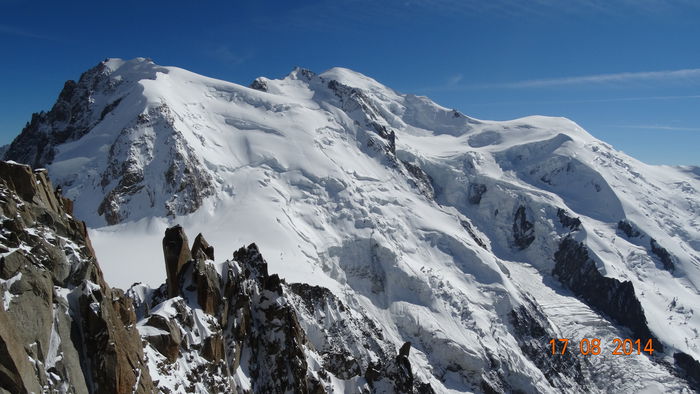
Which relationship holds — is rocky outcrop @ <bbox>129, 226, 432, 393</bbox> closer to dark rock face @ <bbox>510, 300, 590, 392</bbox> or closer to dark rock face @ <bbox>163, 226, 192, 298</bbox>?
dark rock face @ <bbox>163, 226, 192, 298</bbox>

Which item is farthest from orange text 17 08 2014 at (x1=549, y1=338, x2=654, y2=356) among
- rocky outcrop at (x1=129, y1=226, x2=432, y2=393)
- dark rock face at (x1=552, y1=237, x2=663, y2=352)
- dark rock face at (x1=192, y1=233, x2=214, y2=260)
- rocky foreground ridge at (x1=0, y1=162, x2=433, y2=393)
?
dark rock face at (x1=192, y1=233, x2=214, y2=260)

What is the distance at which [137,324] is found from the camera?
34.4 m

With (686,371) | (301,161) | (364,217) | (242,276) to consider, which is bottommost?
(686,371)

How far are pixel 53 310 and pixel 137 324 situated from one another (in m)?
10.3

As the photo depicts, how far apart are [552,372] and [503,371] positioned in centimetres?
2065

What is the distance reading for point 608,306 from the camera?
184 metres

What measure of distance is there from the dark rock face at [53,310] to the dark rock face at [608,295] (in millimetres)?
180241

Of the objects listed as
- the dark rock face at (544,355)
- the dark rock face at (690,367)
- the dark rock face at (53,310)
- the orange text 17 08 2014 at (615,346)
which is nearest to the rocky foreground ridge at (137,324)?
the dark rock face at (53,310)

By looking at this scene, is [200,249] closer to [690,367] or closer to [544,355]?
[544,355]

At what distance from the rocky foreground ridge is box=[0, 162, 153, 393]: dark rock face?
6cm

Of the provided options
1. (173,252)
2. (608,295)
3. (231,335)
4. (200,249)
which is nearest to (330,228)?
(231,335)

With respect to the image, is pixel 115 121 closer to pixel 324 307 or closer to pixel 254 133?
pixel 254 133

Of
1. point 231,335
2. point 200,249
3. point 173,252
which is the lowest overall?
point 231,335

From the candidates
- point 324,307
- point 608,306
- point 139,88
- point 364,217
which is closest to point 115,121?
point 139,88
